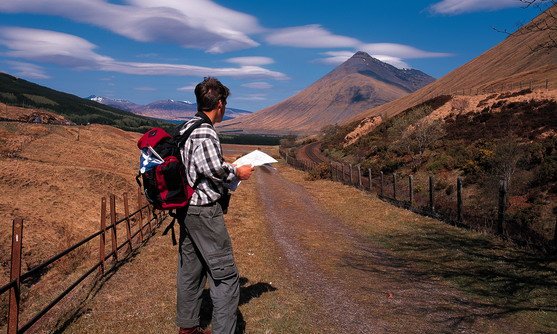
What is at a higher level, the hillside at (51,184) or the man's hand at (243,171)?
the man's hand at (243,171)

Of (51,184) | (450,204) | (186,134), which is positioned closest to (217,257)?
(186,134)

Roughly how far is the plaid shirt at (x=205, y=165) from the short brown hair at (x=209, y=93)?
0.35ft

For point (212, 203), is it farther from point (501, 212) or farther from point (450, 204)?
point (450, 204)

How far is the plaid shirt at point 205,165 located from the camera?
3.82 metres

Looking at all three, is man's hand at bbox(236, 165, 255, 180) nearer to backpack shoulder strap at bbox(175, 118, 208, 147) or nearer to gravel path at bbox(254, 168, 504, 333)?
backpack shoulder strap at bbox(175, 118, 208, 147)

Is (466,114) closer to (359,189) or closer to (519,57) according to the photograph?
(359,189)

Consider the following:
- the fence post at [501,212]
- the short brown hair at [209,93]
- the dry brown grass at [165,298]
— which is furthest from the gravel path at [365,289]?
the fence post at [501,212]

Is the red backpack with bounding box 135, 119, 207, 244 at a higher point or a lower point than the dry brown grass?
higher

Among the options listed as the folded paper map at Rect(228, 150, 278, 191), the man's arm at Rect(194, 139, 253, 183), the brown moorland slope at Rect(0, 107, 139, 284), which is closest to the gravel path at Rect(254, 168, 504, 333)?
the folded paper map at Rect(228, 150, 278, 191)

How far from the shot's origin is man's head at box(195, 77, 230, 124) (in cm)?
410

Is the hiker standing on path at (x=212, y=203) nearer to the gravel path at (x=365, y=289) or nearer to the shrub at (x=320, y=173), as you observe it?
the gravel path at (x=365, y=289)

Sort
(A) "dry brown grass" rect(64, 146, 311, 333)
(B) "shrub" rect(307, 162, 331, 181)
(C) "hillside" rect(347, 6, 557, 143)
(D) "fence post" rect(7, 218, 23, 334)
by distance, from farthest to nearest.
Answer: (C) "hillside" rect(347, 6, 557, 143)
(B) "shrub" rect(307, 162, 331, 181)
(A) "dry brown grass" rect(64, 146, 311, 333)
(D) "fence post" rect(7, 218, 23, 334)

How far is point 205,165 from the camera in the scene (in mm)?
3818

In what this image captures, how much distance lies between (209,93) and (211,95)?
0.09ft
